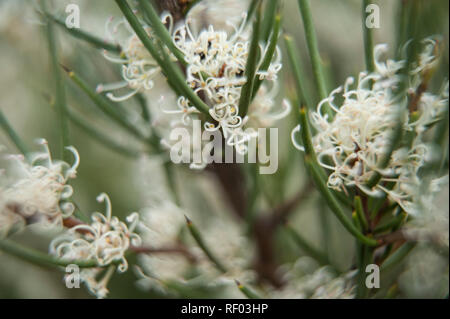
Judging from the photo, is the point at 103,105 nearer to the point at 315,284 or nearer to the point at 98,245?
the point at 98,245

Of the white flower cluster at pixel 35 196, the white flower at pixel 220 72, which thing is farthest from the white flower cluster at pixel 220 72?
the white flower cluster at pixel 35 196

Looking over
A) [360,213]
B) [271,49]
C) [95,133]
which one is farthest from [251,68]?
[95,133]

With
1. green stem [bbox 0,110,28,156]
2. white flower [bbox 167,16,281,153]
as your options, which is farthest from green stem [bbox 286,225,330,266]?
green stem [bbox 0,110,28,156]

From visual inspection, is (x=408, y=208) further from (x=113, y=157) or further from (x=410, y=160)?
(x=113, y=157)

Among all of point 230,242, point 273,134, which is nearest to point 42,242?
point 230,242

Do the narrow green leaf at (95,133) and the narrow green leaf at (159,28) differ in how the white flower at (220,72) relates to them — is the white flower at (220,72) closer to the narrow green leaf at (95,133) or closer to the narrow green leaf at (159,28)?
the narrow green leaf at (159,28)

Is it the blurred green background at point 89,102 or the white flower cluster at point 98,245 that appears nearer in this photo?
the white flower cluster at point 98,245

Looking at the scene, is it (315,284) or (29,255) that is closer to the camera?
(29,255)
